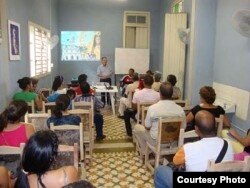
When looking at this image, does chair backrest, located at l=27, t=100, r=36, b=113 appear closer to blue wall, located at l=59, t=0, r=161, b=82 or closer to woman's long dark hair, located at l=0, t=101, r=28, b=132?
woman's long dark hair, located at l=0, t=101, r=28, b=132

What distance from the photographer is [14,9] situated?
4.54 meters

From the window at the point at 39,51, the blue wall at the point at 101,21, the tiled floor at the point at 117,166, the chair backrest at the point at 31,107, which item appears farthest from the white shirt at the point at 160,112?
the blue wall at the point at 101,21

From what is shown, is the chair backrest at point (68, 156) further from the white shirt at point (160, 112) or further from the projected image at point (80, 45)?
the projected image at point (80, 45)

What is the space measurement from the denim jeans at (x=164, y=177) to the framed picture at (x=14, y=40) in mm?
3228

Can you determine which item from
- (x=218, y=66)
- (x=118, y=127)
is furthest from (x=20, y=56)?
(x=218, y=66)

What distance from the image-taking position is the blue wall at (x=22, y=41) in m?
4.06

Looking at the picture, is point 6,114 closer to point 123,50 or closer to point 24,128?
point 24,128

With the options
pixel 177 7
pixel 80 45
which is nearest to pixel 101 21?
pixel 80 45

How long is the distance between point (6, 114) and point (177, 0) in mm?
5837

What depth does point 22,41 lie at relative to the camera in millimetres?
5074

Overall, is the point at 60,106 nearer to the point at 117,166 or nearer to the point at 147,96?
the point at 117,166

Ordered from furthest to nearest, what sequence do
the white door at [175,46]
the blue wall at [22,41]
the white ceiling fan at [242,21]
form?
Result: the white door at [175,46], the blue wall at [22,41], the white ceiling fan at [242,21]

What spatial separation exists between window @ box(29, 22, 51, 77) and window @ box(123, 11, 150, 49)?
261 cm

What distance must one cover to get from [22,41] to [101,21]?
407 centimetres
